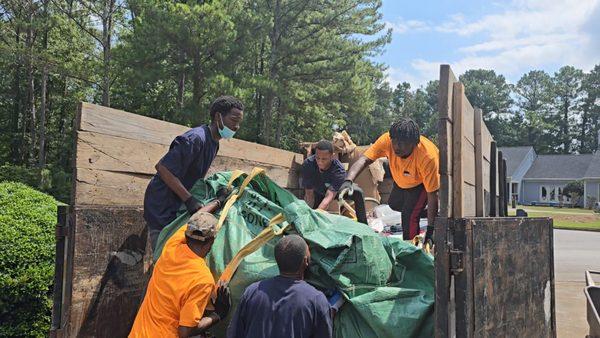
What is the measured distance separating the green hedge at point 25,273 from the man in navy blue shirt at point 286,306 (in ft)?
9.05

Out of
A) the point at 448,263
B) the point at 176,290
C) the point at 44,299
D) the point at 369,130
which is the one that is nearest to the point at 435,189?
the point at 448,263

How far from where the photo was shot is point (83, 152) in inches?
102

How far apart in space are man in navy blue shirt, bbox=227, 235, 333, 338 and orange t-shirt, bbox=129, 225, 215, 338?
0.62ft

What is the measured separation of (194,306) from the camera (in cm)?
216

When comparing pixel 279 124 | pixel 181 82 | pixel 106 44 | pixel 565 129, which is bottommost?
pixel 279 124

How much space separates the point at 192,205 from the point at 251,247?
0.51 metres

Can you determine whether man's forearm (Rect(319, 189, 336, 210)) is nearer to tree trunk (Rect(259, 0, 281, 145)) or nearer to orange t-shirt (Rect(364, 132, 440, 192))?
orange t-shirt (Rect(364, 132, 440, 192))

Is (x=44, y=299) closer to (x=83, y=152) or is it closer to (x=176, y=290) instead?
(x=83, y=152)

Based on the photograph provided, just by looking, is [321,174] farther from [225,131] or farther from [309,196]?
[225,131]

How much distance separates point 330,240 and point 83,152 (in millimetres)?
1356

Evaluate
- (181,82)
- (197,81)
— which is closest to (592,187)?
(197,81)

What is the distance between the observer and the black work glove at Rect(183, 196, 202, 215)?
272 centimetres

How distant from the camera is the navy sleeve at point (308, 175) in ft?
14.3

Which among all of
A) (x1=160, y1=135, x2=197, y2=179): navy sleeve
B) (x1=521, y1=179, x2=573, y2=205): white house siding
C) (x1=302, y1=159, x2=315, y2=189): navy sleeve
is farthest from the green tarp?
(x1=521, y1=179, x2=573, y2=205): white house siding
